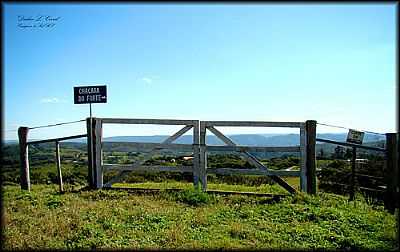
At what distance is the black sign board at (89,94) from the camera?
903 centimetres

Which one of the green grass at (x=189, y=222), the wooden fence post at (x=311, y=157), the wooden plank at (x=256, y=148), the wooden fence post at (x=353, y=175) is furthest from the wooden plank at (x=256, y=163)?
the wooden fence post at (x=353, y=175)

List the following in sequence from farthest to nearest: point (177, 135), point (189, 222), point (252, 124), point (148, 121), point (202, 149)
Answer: point (148, 121), point (177, 135), point (202, 149), point (252, 124), point (189, 222)

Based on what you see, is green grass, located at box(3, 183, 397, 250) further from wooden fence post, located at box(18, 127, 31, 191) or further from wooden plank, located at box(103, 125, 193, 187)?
wooden fence post, located at box(18, 127, 31, 191)

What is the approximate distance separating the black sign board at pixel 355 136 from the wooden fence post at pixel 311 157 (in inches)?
34.0

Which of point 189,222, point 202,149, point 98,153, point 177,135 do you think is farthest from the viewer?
point 98,153

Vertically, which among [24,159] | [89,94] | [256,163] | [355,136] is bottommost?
[256,163]

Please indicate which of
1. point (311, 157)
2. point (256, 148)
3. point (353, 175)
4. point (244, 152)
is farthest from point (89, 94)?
point (353, 175)

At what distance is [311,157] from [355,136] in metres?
1.13

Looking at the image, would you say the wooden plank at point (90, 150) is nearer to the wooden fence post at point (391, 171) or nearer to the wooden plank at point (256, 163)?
the wooden plank at point (256, 163)

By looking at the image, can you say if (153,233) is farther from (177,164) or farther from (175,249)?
(177,164)

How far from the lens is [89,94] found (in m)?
9.04

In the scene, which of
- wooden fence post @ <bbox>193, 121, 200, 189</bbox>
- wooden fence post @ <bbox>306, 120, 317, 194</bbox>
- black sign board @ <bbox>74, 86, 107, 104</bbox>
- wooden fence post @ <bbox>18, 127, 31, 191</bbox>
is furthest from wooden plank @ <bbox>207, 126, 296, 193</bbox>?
wooden fence post @ <bbox>18, 127, 31, 191</bbox>

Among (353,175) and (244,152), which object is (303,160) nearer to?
(353,175)

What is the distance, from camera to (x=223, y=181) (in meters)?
10.7
